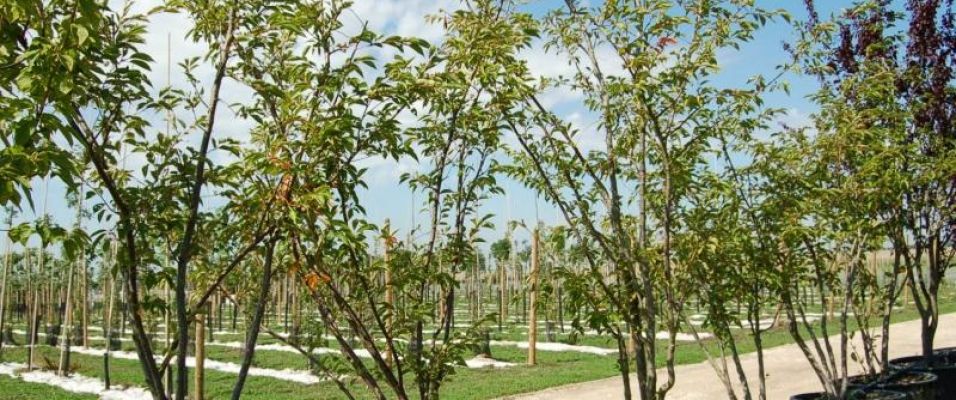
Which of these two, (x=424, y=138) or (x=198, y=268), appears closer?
(x=198, y=268)

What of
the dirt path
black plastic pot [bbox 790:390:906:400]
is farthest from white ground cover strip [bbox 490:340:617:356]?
black plastic pot [bbox 790:390:906:400]

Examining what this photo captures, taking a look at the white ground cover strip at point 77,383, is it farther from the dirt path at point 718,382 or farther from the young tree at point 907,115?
the young tree at point 907,115

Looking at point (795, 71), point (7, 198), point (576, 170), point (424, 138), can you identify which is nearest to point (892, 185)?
point (795, 71)

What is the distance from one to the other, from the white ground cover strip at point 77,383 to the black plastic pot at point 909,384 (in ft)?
34.1

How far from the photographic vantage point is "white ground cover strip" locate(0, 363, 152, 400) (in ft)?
42.6

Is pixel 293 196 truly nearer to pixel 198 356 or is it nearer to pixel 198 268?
pixel 198 268

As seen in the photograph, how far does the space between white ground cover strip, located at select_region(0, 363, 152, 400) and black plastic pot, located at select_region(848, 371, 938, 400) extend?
10.4m

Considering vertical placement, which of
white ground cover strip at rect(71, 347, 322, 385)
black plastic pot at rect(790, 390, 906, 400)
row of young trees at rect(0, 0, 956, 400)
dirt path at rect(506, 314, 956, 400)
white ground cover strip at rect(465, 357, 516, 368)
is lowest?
white ground cover strip at rect(71, 347, 322, 385)

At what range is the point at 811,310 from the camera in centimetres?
2978

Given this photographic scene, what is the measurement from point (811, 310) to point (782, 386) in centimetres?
2088

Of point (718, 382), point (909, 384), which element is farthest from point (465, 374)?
point (909, 384)

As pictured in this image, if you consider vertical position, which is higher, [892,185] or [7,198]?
[892,185]

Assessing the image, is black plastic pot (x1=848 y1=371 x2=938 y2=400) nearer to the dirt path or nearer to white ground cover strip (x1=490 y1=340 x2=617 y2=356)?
the dirt path

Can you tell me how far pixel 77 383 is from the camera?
14758 millimetres
